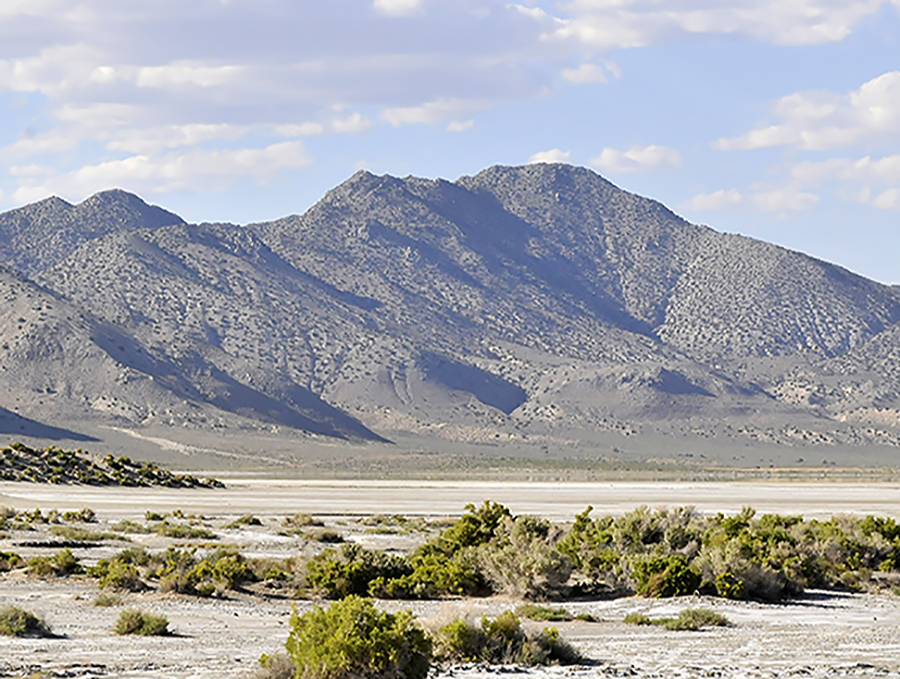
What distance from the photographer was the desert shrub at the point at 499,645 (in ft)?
49.5

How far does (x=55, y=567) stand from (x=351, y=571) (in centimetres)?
591

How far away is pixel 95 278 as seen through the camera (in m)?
186

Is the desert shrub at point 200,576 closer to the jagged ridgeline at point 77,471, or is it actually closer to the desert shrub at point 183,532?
the desert shrub at point 183,532

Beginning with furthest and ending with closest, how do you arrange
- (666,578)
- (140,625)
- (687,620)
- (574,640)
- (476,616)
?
(666,578) → (687,620) → (574,640) → (476,616) → (140,625)

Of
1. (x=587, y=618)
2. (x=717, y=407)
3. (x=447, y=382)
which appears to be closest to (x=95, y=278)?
(x=447, y=382)

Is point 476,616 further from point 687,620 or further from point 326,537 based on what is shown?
point 326,537

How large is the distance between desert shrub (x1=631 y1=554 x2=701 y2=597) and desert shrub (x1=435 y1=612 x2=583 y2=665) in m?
6.56

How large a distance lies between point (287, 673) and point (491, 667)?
2877 millimetres

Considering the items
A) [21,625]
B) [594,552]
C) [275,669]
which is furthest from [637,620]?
[21,625]

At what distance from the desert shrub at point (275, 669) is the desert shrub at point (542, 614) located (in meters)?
6.95

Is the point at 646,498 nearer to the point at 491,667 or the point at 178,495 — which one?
the point at 178,495

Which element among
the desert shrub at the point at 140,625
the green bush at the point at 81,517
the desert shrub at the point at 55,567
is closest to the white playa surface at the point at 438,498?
the green bush at the point at 81,517

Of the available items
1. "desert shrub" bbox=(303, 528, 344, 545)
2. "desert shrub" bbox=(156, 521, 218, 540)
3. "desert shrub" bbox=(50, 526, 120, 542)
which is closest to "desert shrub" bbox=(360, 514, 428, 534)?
"desert shrub" bbox=(303, 528, 344, 545)

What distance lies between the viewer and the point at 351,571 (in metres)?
22.5
